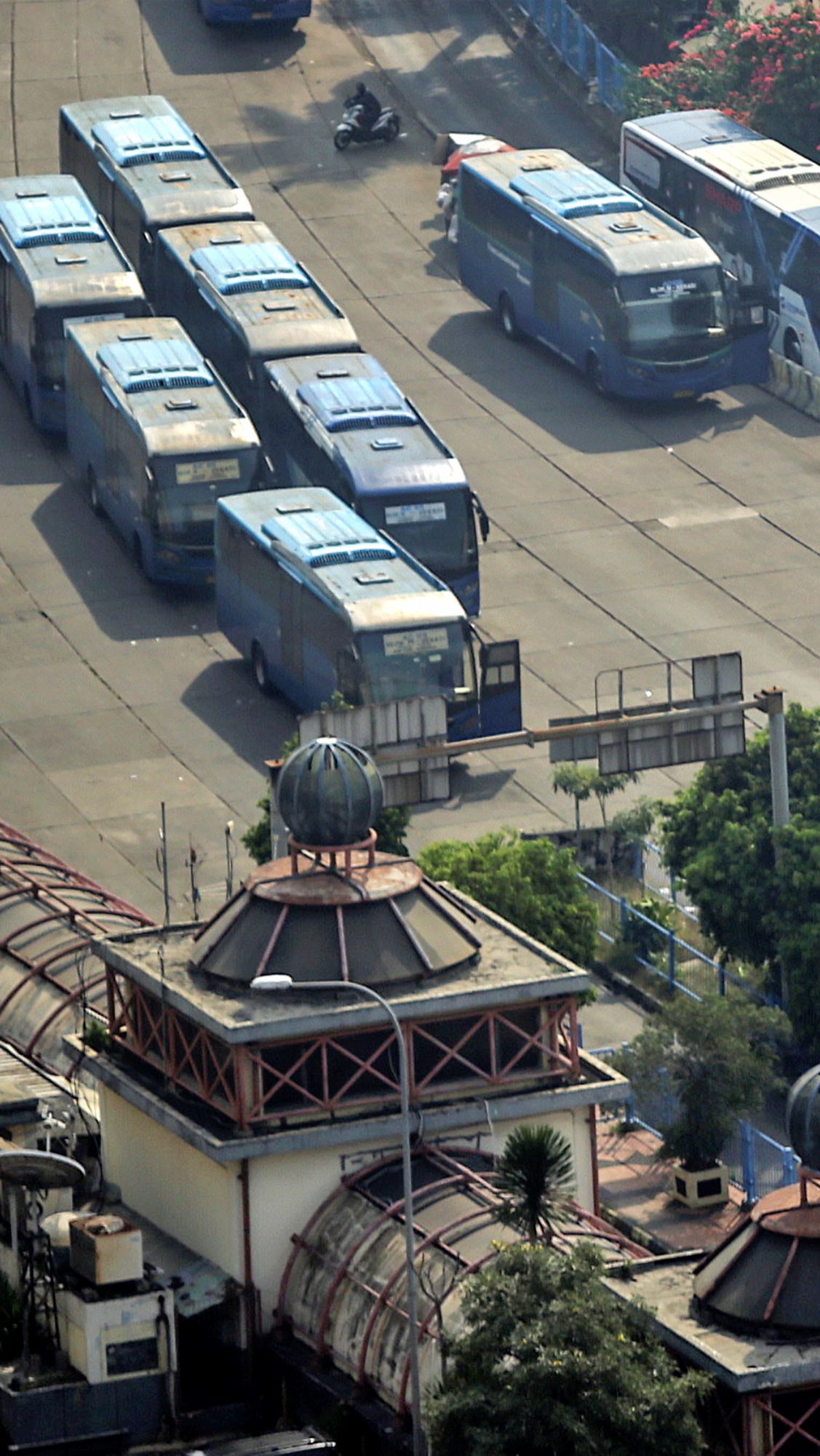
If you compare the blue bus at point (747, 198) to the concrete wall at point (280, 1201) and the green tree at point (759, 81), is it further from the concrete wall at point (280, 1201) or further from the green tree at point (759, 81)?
the concrete wall at point (280, 1201)

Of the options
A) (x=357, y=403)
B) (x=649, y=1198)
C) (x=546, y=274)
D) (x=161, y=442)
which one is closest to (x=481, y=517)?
(x=357, y=403)

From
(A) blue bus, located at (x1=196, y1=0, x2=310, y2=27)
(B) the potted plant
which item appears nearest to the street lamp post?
(B) the potted plant

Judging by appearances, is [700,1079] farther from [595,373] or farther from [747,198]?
[747,198]

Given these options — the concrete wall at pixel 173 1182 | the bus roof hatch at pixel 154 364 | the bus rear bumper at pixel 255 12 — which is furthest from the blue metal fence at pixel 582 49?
the concrete wall at pixel 173 1182

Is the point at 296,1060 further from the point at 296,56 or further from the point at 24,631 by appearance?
the point at 296,56

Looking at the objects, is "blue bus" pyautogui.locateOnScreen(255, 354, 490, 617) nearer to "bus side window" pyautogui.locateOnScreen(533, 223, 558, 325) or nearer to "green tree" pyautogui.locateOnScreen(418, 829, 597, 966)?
"bus side window" pyautogui.locateOnScreen(533, 223, 558, 325)

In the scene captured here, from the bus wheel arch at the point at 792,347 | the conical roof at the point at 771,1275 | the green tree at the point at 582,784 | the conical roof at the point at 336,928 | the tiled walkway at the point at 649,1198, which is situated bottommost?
the tiled walkway at the point at 649,1198
